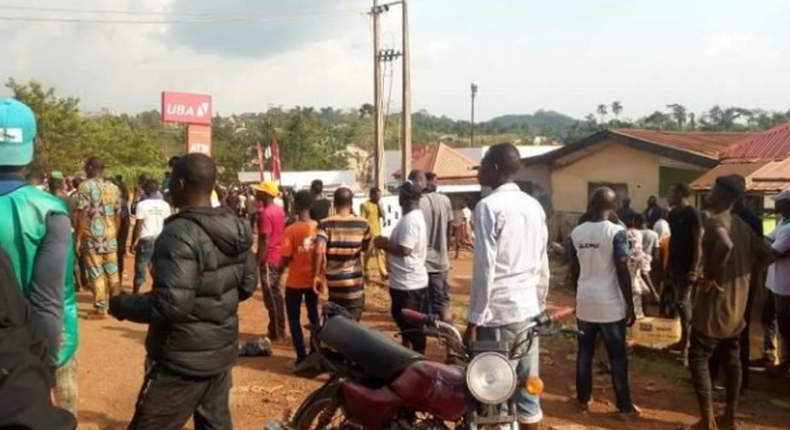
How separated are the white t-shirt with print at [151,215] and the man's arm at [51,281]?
689 centimetres

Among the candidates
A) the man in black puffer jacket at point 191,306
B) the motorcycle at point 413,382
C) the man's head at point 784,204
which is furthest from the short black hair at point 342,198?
the man's head at point 784,204

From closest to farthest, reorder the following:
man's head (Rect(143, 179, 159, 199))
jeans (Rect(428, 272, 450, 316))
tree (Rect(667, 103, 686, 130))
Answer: jeans (Rect(428, 272, 450, 316)) → man's head (Rect(143, 179, 159, 199)) → tree (Rect(667, 103, 686, 130))

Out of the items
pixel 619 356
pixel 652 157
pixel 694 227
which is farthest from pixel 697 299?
pixel 652 157

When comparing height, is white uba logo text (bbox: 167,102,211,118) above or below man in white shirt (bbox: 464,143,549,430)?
above

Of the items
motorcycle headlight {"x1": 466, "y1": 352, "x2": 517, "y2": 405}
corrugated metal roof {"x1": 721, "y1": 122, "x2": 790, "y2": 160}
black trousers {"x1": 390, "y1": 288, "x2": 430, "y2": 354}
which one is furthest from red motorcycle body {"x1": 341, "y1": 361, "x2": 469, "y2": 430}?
corrugated metal roof {"x1": 721, "y1": 122, "x2": 790, "y2": 160}

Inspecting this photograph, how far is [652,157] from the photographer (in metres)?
18.0

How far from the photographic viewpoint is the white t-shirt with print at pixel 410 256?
6.67 meters

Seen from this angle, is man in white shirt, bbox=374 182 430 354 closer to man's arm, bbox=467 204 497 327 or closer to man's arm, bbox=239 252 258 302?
man's arm, bbox=467 204 497 327

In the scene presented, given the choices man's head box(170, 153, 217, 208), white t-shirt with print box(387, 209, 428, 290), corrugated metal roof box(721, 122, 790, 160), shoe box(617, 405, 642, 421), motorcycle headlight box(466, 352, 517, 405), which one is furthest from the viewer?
corrugated metal roof box(721, 122, 790, 160)

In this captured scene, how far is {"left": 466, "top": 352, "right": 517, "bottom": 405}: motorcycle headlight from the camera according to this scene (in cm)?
343

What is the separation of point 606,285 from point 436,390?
2.72 metres

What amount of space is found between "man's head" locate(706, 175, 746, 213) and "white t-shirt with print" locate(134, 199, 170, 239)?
6572 millimetres

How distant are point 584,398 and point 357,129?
62.9 meters

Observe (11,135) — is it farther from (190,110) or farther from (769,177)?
(190,110)
